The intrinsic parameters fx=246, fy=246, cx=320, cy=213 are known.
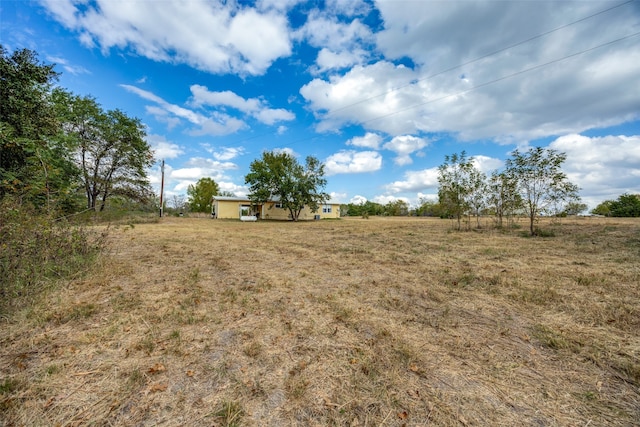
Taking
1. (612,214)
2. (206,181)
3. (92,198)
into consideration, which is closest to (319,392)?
(92,198)

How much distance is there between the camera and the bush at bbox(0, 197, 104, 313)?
3027mm

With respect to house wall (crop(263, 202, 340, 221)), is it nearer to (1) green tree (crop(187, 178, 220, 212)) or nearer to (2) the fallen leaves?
(1) green tree (crop(187, 178, 220, 212))

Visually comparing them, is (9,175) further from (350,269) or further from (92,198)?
(92,198)

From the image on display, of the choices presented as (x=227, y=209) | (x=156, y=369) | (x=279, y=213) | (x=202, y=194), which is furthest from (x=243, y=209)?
(x=156, y=369)

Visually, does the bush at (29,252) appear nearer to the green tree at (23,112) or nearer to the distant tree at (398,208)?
the green tree at (23,112)

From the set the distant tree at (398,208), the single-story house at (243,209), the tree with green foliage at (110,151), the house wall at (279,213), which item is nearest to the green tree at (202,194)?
the single-story house at (243,209)

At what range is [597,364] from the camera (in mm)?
2312

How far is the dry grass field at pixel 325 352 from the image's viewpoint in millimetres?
1759

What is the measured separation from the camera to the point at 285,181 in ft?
86.9

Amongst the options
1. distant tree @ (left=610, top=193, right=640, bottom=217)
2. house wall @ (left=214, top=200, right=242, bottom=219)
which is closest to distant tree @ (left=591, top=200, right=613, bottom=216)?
distant tree @ (left=610, top=193, right=640, bottom=217)

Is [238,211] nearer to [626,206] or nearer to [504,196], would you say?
[504,196]

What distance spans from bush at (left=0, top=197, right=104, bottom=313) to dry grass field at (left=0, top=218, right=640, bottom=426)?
285 millimetres

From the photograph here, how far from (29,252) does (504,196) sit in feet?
55.2

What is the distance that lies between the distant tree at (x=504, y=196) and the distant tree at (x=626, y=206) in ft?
91.7
